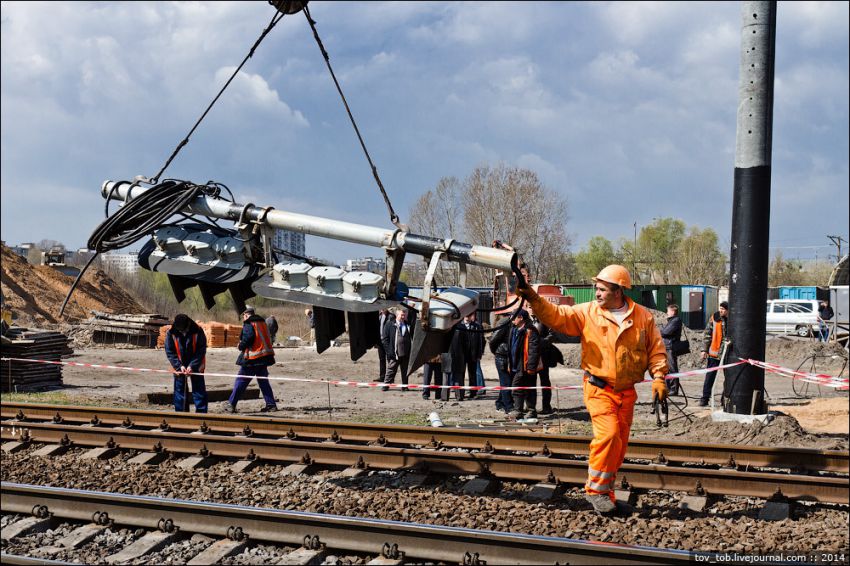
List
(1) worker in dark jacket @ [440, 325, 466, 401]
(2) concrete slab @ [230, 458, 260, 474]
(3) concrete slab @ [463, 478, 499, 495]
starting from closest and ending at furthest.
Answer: (3) concrete slab @ [463, 478, 499, 495]
(2) concrete slab @ [230, 458, 260, 474]
(1) worker in dark jacket @ [440, 325, 466, 401]

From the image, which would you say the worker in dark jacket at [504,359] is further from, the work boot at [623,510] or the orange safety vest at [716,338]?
the work boot at [623,510]

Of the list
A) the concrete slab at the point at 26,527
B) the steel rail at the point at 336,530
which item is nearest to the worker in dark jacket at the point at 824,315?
the steel rail at the point at 336,530

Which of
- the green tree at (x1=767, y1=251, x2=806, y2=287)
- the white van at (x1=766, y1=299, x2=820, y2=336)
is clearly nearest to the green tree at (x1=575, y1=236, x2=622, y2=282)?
the green tree at (x1=767, y1=251, x2=806, y2=287)

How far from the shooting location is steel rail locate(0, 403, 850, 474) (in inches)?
283

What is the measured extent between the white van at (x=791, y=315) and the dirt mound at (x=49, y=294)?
34.0 m

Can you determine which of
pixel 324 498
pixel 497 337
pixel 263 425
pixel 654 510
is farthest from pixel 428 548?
pixel 497 337

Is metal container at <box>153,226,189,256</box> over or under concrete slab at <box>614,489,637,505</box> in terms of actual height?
over

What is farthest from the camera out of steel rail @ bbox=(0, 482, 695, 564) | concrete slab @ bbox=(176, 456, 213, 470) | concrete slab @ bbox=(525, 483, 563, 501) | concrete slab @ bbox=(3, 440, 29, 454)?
concrete slab @ bbox=(3, 440, 29, 454)

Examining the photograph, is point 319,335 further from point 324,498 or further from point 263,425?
point 263,425

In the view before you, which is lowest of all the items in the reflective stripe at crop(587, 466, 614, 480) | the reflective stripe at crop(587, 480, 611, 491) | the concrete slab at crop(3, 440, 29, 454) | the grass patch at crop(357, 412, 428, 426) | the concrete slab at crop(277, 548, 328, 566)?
the concrete slab at crop(277, 548, 328, 566)

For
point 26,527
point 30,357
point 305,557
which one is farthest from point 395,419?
point 30,357

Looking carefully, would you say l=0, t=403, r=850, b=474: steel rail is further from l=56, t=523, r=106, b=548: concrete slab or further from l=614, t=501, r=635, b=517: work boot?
l=56, t=523, r=106, b=548: concrete slab

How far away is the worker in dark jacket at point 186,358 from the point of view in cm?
1116

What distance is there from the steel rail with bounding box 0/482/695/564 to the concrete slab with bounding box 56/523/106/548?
0.41 ft
